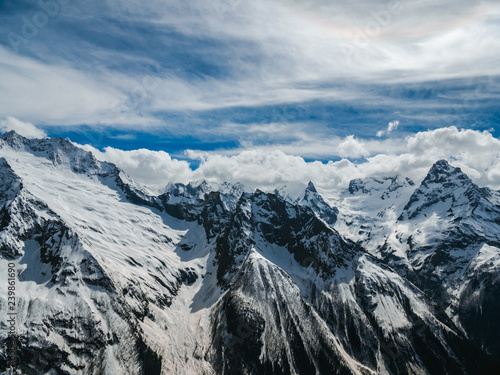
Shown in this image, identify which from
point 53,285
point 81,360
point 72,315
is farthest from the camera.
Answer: point 53,285

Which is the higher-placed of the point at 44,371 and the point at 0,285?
the point at 0,285

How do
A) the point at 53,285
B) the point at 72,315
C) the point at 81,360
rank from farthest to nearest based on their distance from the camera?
1. the point at 53,285
2. the point at 72,315
3. the point at 81,360

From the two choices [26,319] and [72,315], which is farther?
[72,315]

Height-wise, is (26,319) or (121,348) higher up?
(26,319)

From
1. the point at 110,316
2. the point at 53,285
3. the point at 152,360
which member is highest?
the point at 53,285

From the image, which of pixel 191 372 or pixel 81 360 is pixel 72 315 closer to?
pixel 81 360

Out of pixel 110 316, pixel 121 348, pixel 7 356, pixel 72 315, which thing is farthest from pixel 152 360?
pixel 7 356

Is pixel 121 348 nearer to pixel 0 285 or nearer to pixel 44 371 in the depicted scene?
pixel 44 371

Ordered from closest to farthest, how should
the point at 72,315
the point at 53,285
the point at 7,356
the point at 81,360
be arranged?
the point at 7,356 → the point at 81,360 → the point at 72,315 → the point at 53,285

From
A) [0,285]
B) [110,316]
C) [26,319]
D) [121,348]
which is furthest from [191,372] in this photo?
[0,285]
